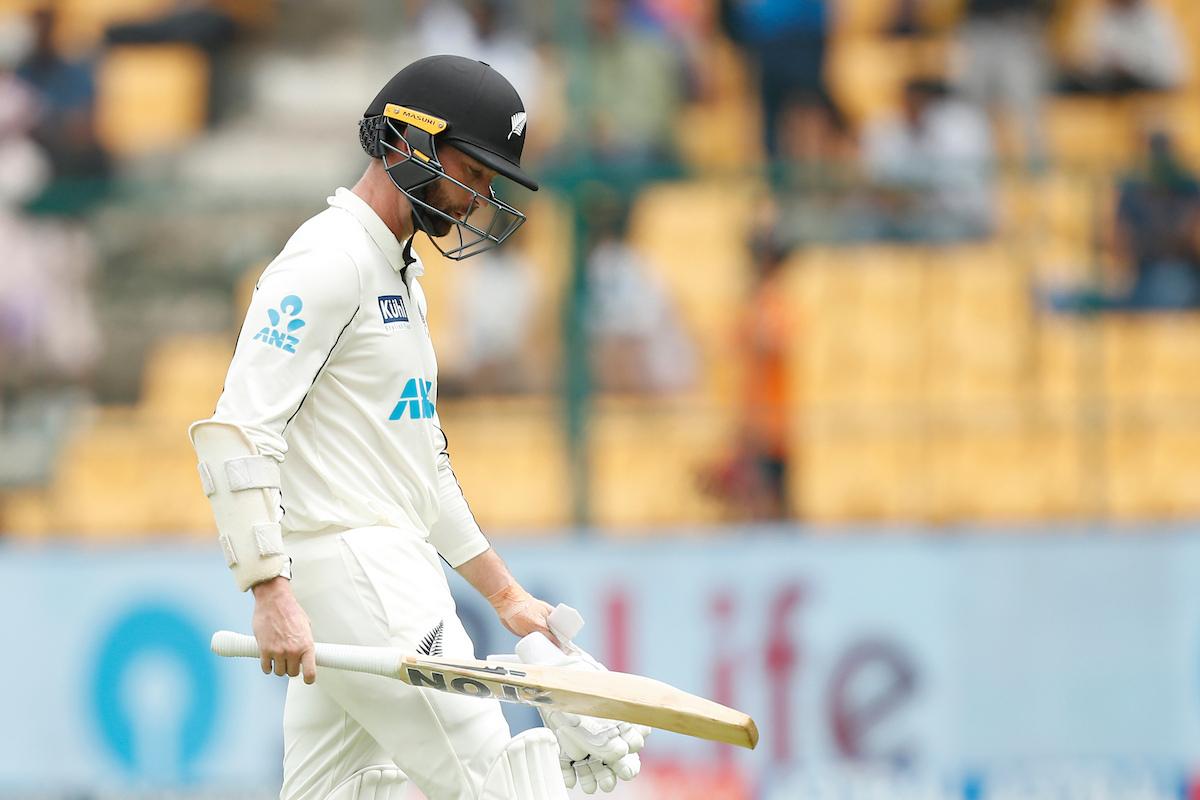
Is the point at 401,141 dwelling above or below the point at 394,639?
above

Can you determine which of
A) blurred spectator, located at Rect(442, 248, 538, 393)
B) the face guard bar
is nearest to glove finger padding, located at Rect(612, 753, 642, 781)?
the face guard bar

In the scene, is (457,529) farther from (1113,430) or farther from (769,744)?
(1113,430)

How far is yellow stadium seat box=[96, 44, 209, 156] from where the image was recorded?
1146 cm

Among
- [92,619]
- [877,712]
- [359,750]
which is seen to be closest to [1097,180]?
[877,712]

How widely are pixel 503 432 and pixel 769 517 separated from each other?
1274mm

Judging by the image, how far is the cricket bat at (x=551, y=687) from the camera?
14.3 feet

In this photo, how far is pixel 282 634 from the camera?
13.9ft

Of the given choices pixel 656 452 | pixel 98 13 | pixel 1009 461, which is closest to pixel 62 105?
pixel 98 13

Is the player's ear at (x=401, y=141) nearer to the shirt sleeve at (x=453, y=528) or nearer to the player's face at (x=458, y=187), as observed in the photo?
the player's face at (x=458, y=187)

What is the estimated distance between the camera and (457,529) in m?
5.08

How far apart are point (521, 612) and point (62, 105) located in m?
6.42

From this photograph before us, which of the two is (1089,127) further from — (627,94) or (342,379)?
(342,379)

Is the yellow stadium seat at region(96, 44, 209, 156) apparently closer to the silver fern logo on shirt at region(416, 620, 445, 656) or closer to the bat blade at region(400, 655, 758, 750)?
the silver fern logo on shirt at region(416, 620, 445, 656)

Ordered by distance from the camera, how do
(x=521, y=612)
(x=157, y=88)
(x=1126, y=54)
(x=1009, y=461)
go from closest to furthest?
(x=521, y=612) → (x=1009, y=461) → (x=1126, y=54) → (x=157, y=88)
